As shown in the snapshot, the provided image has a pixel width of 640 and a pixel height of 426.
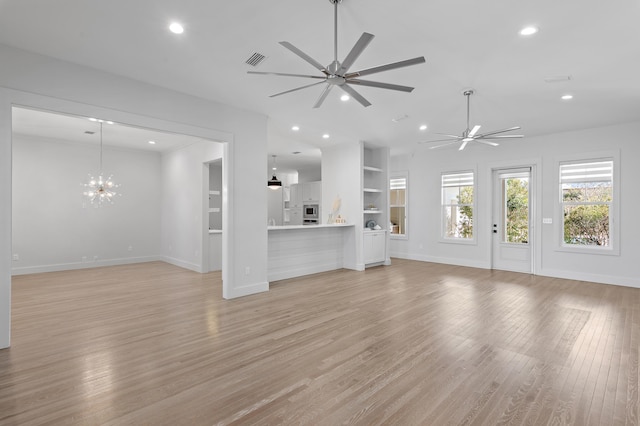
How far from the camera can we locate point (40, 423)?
202 cm

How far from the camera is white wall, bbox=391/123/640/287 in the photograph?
5.88 metres

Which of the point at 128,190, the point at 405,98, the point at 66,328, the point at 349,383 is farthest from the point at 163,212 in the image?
the point at 349,383

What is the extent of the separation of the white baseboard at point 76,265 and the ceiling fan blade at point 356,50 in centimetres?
793

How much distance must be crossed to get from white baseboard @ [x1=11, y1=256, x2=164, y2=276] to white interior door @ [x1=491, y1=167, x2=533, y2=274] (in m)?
8.73

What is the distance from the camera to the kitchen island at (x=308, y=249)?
Result: 6.23m

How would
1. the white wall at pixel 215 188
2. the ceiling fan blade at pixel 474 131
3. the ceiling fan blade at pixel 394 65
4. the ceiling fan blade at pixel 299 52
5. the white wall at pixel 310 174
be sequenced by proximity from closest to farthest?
the ceiling fan blade at pixel 299 52
the ceiling fan blade at pixel 394 65
the ceiling fan blade at pixel 474 131
the white wall at pixel 215 188
the white wall at pixel 310 174

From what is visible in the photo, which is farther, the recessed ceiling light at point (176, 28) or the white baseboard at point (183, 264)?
the white baseboard at point (183, 264)

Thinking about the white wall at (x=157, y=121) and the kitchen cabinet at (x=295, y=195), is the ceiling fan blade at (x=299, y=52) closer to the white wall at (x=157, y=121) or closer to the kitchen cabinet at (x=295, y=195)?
the white wall at (x=157, y=121)

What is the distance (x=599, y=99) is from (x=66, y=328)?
769cm

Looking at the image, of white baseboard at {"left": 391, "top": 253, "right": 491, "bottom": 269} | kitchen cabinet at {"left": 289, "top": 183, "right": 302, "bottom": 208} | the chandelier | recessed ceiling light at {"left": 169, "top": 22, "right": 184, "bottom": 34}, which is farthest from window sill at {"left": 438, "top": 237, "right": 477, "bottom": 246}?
the chandelier

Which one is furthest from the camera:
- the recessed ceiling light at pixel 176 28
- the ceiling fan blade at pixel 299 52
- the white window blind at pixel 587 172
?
the white window blind at pixel 587 172

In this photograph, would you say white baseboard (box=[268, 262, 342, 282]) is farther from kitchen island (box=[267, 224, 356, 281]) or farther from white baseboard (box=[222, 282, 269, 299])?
white baseboard (box=[222, 282, 269, 299])

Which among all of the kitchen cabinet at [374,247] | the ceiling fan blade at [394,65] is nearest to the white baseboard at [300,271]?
the kitchen cabinet at [374,247]

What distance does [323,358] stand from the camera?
294cm
